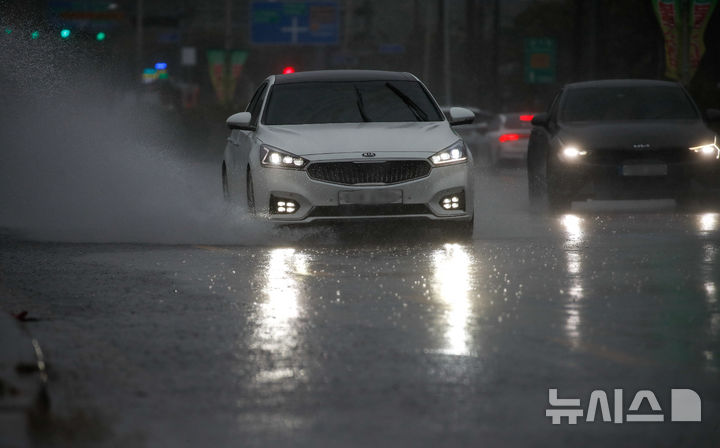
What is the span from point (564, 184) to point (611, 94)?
6.91 ft

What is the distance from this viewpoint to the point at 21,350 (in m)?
7.55

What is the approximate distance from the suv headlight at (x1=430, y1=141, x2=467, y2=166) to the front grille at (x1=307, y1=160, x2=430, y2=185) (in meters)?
0.26

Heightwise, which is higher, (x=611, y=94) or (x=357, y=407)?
(x=357, y=407)

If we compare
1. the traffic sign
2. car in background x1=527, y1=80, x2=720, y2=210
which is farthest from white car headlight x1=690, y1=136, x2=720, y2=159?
the traffic sign

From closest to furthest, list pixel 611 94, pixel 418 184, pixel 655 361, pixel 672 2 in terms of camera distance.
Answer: pixel 655 361 < pixel 418 184 < pixel 611 94 < pixel 672 2

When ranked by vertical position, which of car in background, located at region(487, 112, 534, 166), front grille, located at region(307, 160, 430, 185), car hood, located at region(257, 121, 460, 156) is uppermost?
car hood, located at region(257, 121, 460, 156)

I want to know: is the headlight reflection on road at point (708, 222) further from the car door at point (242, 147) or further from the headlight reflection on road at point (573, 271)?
the car door at point (242, 147)

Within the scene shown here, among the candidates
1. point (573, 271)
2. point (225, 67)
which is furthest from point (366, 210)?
point (225, 67)

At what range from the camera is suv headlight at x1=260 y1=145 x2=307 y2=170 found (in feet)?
47.6

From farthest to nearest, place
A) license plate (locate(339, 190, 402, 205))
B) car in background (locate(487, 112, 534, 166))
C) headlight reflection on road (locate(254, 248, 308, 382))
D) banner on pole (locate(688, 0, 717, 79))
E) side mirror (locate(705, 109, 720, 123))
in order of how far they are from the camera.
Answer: car in background (locate(487, 112, 534, 166)), banner on pole (locate(688, 0, 717, 79)), side mirror (locate(705, 109, 720, 123)), license plate (locate(339, 190, 402, 205)), headlight reflection on road (locate(254, 248, 308, 382))

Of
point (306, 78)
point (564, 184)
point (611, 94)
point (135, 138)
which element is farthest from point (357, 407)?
point (135, 138)

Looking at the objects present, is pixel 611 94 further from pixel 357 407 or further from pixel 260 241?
pixel 357 407

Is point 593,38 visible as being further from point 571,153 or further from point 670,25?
point 571,153

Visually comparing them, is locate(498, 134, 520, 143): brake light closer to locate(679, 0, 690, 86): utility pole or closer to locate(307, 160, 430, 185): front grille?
locate(679, 0, 690, 86): utility pole
